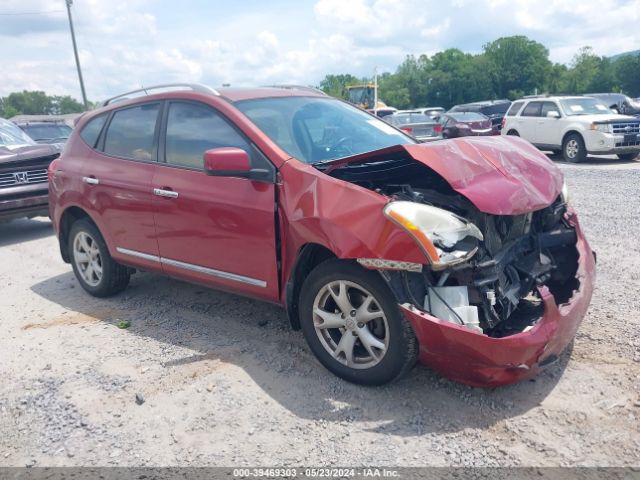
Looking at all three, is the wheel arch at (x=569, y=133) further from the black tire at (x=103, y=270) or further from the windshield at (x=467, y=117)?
the black tire at (x=103, y=270)

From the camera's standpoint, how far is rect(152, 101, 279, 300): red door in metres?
3.78

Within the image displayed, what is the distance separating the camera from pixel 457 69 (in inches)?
3187

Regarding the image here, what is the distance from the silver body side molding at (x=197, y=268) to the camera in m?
3.92


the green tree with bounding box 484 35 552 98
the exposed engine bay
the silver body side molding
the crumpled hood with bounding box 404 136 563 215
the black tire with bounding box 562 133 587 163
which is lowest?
the black tire with bounding box 562 133 587 163

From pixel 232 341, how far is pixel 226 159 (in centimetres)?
144

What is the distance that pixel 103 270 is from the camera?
5.28 meters

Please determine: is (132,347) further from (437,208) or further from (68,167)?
(437,208)

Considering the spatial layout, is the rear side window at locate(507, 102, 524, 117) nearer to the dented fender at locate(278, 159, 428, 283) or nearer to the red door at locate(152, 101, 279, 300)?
the red door at locate(152, 101, 279, 300)

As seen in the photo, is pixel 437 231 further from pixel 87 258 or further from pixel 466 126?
pixel 466 126

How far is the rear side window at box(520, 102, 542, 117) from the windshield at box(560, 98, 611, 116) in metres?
0.72

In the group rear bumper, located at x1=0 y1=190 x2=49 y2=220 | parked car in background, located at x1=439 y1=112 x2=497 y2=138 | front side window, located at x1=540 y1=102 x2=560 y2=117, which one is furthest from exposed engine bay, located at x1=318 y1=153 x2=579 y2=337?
parked car in background, located at x1=439 y1=112 x2=497 y2=138

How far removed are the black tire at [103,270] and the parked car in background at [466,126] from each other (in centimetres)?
1580

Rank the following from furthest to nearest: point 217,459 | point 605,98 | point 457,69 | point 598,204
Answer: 1. point 457,69
2. point 605,98
3. point 598,204
4. point 217,459

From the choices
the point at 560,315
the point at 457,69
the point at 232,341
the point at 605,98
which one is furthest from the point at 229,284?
the point at 457,69
